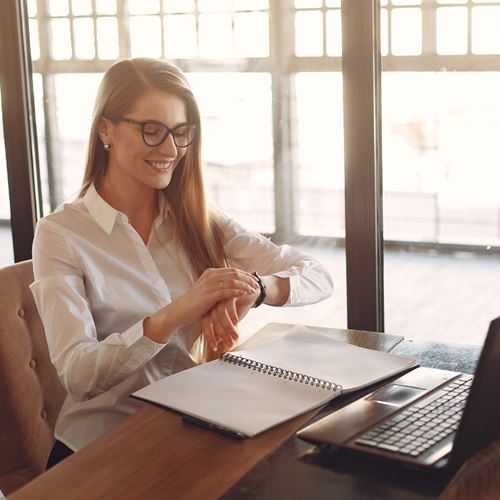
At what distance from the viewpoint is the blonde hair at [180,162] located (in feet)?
5.88

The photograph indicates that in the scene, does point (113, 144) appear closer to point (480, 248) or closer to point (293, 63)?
point (293, 63)

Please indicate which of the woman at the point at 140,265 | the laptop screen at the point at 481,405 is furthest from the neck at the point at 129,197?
the laptop screen at the point at 481,405

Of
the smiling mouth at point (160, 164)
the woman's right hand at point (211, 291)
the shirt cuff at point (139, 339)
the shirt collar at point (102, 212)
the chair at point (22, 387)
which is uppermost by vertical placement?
the smiling mouth at point (160, 164)

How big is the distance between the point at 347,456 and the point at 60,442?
0.75 meters

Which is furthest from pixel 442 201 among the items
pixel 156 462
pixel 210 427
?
pixel 156 462

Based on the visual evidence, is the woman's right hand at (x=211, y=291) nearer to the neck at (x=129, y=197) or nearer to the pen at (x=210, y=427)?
the pen at (x=210, y=427)

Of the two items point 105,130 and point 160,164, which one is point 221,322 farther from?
point 105,130

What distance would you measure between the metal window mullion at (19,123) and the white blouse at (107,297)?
0.77m

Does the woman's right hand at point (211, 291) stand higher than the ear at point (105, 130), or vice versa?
the ear at point (105, 130)

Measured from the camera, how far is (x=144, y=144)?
1.78 metres

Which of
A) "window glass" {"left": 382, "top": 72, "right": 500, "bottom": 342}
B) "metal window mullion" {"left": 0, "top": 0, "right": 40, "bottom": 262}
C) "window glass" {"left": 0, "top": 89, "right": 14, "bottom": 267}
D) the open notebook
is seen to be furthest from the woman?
"window glass" {"left": 0, "top": 89, "right": 14, "bottom": 267}

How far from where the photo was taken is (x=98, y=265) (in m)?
1.79

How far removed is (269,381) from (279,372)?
0.12 ft

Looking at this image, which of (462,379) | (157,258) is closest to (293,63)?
(157,258)
